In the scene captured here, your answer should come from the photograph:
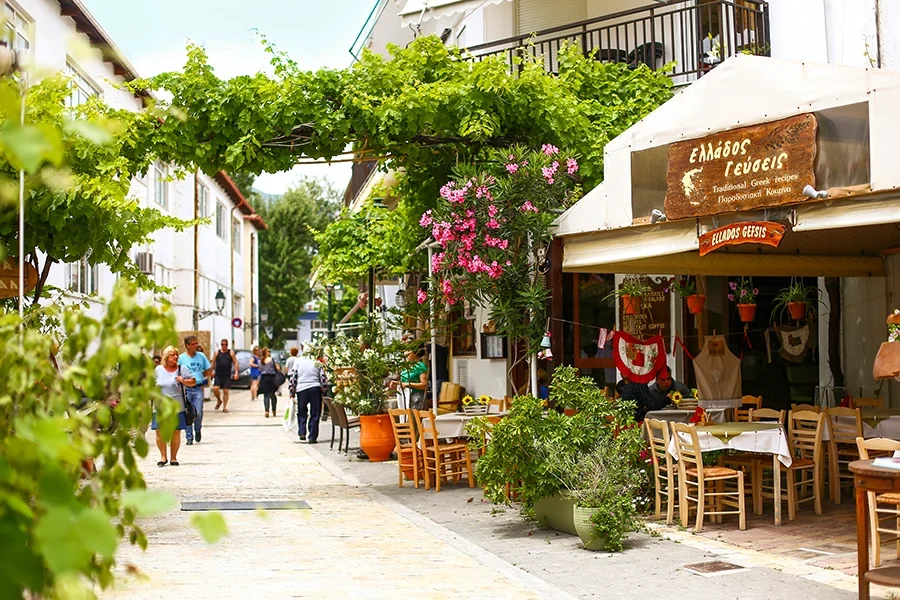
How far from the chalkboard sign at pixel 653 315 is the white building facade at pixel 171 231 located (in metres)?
6.22

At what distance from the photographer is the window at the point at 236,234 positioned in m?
54.7

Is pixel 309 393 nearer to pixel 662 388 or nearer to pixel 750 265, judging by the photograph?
pixel 662 388

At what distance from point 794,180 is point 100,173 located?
6848 mm

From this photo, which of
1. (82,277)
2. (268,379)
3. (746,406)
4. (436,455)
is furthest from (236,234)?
(436,455)

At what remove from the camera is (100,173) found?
11203mm

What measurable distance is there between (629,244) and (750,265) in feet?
9.50

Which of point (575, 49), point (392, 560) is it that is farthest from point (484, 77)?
point (392, 560)

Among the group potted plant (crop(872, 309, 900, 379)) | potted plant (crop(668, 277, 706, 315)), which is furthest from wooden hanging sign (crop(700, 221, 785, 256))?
potted plant (crop(668, 277, 706, 315))

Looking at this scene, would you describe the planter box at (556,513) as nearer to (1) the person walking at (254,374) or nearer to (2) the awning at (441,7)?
(2) the awning at (441,7)

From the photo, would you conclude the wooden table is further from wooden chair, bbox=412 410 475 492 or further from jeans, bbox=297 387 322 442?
jeans, bbox=297 387 322 442

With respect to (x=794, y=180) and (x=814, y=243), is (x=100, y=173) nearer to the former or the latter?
(x=794, y=180)

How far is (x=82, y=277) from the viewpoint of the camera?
26.5 m

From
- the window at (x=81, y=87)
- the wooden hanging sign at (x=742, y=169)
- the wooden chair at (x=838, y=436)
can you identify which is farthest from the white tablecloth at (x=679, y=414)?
the window at (x=81, y=87)

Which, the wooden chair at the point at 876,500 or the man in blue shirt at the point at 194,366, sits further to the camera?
the man in blue shirt at the point at 194,366
